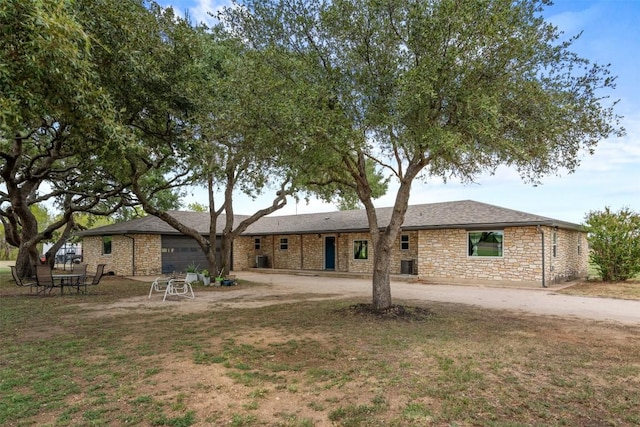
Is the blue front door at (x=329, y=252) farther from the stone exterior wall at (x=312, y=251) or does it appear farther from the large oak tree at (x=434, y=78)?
the large oak tree at (x=434, y=78)

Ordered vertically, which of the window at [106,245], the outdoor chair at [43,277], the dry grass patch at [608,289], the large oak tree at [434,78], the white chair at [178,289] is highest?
the large oak tree at [434,78]

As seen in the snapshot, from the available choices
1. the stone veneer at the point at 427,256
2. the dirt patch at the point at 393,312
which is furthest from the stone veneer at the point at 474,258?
the dirt patch at the point at 393,312

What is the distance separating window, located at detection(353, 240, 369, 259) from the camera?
68.9 ft

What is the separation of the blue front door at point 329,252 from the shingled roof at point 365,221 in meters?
0.99

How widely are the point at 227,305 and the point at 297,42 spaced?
687 cm

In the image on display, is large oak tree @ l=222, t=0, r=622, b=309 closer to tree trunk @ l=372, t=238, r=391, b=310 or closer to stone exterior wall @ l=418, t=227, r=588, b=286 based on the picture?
tree trunk @ l=372, t=238, r=391, b=310

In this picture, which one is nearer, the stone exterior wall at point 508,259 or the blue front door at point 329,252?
the stone exterior wall at point 508,259

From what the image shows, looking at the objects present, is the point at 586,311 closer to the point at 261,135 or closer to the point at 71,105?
the point at 261,135

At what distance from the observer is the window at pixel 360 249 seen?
21.0 metres

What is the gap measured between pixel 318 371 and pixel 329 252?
17.9 m

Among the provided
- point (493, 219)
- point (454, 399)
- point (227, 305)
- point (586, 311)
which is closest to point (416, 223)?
point (493, 219)

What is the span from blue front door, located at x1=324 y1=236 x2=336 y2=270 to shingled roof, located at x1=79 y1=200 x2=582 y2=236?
99 centimetres

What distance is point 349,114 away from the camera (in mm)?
7918

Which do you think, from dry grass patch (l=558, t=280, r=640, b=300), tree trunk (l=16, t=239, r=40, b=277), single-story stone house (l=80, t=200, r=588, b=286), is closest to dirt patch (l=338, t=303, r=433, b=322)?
dry grass patch (l=558, t=280, r=640, b=300)
